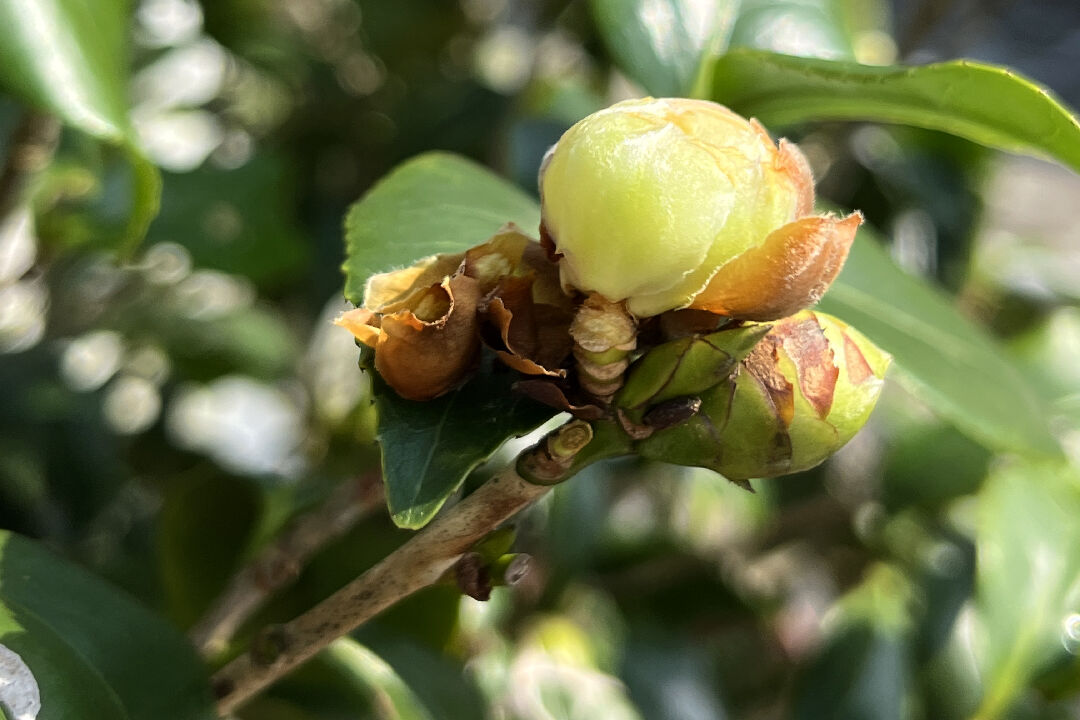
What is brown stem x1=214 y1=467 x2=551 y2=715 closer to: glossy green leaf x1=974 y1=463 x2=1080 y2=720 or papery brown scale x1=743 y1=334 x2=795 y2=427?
papery brown scale x1=743 y1=334 x2=795 y2=427

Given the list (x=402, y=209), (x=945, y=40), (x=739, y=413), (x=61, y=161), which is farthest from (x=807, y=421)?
(x=945, y=40)

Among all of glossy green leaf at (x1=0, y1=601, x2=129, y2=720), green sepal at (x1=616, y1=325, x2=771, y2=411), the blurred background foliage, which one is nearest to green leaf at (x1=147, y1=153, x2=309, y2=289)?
the blurred background foliage

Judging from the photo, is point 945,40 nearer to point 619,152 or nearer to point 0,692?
point 619,152

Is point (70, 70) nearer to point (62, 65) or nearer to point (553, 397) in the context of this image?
point (62, 65)

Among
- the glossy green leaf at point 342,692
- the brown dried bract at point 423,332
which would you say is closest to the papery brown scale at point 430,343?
the brown dried bract at point 423,332

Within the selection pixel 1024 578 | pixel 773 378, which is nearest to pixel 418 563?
pixel 773 378

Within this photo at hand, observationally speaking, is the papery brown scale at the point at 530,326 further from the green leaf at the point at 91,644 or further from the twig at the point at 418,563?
the green leaf at the point at 91,644
